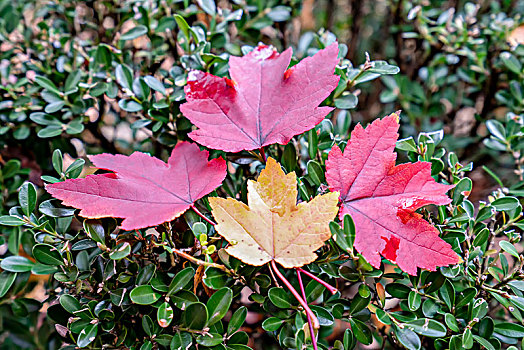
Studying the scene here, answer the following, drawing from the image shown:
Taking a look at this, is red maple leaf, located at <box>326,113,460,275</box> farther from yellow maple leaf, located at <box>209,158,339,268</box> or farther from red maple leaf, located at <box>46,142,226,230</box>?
red maple leaf, located at <box>46,142,226,230</box>

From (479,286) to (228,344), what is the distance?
39 cm

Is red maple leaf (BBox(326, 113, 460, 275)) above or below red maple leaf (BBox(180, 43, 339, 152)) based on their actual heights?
below

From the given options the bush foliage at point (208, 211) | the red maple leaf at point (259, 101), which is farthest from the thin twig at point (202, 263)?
the red maple leaf at point (259, 101)

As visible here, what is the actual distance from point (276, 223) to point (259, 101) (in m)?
0.22

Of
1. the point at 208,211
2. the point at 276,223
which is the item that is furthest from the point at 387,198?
the point at 208,211

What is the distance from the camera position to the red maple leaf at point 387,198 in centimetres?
52

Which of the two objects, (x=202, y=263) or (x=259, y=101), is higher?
(x=259, y=101)

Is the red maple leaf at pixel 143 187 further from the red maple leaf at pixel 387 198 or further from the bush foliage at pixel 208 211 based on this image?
the red maple leaf at pixel 387 198

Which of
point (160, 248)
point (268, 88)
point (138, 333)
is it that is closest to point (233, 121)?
point (268, 88)

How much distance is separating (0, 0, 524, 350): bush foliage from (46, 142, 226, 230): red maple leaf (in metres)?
0.04

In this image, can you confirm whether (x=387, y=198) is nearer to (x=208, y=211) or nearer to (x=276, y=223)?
(x=276, y=223)

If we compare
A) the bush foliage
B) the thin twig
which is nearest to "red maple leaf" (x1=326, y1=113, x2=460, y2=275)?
the bush foliage

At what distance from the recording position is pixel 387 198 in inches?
21.7

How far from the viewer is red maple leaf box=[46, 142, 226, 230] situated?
526 millimetres
